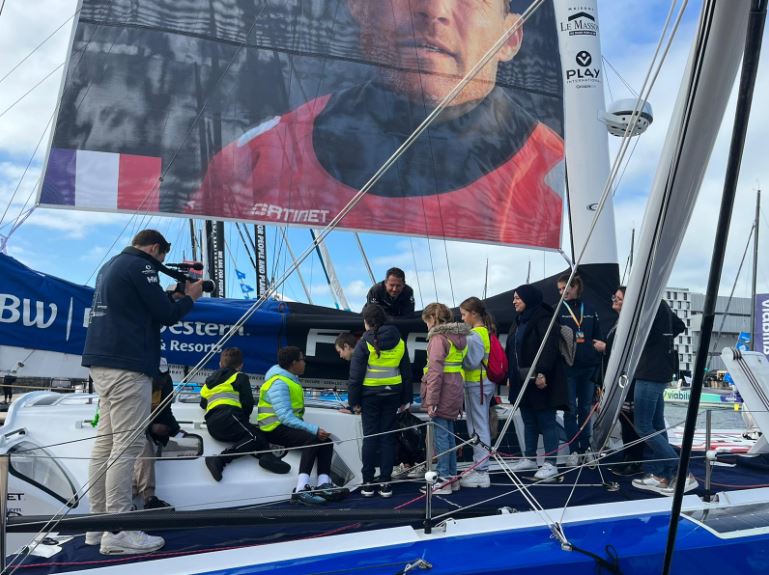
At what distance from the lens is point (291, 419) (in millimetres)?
3965

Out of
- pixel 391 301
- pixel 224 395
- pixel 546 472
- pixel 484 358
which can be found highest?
pixel 391 301

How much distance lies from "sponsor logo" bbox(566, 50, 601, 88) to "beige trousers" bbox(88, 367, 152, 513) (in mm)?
4631

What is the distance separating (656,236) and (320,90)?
3.32 meters

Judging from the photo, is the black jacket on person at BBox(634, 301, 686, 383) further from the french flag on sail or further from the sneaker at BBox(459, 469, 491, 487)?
the french flag on sail

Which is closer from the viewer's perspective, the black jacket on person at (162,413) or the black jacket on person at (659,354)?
the black jacket on person at (162,413)

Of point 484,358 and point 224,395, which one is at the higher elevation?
point 484,358

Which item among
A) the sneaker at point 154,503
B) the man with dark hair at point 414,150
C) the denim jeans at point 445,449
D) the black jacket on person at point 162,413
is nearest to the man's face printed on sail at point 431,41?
the man with dark hair at point 414,150

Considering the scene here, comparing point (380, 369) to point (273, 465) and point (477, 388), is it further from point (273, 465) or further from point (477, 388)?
point (273, 465)

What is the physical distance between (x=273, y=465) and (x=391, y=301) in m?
1.57

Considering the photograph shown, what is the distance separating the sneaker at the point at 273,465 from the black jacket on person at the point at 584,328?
1977 mm

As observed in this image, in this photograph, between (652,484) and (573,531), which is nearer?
(573,531)

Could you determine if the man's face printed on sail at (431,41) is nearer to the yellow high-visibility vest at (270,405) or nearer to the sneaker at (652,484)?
the yellow high-visibility vest at (270,405)

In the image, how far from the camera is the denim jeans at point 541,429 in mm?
4199

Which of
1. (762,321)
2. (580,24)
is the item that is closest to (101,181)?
(580,24)
